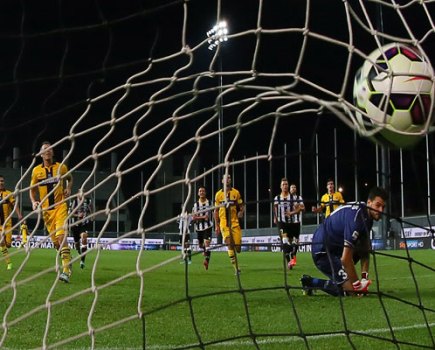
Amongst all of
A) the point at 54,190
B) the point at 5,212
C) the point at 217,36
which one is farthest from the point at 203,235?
the point at 217,36

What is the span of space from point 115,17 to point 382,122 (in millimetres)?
1300

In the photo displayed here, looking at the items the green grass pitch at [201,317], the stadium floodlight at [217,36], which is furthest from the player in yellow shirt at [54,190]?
the stadium floodlight at [217,36]

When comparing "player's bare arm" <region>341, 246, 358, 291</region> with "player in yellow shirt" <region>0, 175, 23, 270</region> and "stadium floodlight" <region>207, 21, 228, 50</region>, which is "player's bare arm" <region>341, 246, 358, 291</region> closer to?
"stadium floodlight" <region>207, 21, 228, 50</region>

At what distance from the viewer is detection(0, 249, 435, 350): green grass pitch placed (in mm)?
3061

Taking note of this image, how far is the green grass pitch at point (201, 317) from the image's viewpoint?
3.06 m

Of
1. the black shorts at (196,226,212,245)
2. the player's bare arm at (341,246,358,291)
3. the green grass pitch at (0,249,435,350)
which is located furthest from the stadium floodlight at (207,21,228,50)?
the black shorts at (196,226,212,245)

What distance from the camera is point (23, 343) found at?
3.58 meters

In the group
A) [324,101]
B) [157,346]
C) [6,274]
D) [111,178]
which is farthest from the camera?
[6,274]

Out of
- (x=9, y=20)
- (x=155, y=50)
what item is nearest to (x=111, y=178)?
(x=155, y=50)

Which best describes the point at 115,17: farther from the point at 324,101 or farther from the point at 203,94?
the point at 324,101

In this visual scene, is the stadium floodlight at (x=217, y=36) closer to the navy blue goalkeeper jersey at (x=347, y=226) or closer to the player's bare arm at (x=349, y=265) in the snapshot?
the navy blue goalkeeper jersey at (x=347, y=226)

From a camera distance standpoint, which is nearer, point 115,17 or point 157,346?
point 115,17

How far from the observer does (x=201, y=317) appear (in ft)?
15.2

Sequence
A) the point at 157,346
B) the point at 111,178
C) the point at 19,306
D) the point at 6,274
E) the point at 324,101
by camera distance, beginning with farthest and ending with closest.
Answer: the point at 6,274 → the point at 19,306 → the point at 157,346 → the point at 111,178 → the point at 324,101
